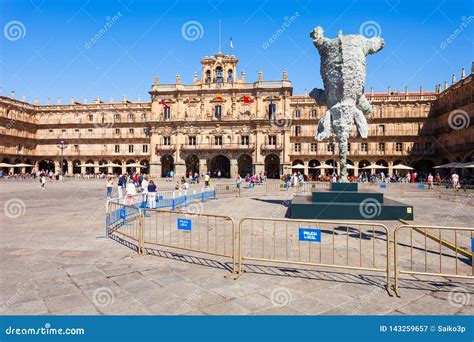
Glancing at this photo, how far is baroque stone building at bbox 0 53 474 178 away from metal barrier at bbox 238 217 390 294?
3051cm

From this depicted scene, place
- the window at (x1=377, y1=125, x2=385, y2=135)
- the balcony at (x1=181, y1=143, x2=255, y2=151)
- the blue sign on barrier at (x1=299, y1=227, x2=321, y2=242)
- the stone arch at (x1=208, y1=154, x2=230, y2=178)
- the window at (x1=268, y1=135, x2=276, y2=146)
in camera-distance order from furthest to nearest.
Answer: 1. the stone arch at (x1=208, y1=154, x2=230, y2=178)
2. the window at (x1=377, y1=125, x2=385, y2=135)
3. the window at (x1=268, y1=135, x2=276, y2=146)
4. the balcony at (x1=181, y1=143, x2=255, y2=151)
5. the blue sign on barrier at (x1=299, y1=227, x2=321, y2=242)

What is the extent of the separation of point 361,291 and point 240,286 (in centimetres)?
158

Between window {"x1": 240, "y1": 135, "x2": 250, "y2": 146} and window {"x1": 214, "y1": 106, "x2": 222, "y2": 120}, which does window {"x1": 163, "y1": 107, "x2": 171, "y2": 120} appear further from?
window {"x1": 240, "y1": 135, "x2": 250, "y2": 146}

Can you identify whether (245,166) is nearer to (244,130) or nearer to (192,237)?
(244,130)

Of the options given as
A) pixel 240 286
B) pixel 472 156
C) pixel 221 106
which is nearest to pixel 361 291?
pixel 240 286

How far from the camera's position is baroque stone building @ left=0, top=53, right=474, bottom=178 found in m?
39.9

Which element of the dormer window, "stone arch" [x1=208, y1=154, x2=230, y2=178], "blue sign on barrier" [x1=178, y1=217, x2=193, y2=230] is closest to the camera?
"blue sign on barrier" [x1=178, y1=217, x2=193, y2=230]

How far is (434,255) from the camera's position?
17.8ft

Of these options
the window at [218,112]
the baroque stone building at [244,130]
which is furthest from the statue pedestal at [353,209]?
the window at [218,112]

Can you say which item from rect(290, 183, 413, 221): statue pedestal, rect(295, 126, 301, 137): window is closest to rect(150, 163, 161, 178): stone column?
rect(295, 126, 301, 137): window
